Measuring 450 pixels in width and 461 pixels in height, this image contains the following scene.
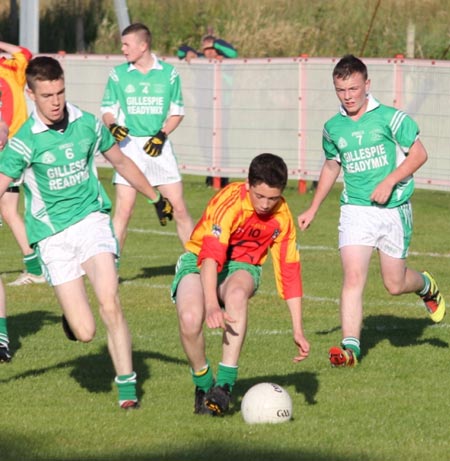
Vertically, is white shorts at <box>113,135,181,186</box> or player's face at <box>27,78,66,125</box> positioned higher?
player's face at <box>27,78,66,125</box>

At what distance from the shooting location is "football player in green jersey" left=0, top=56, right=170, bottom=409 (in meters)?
8.25

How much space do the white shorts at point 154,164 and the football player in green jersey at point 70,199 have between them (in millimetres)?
4706

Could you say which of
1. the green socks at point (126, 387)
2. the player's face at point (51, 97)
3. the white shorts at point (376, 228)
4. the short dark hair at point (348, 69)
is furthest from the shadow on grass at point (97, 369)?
the short dark hair at point (348, 69)

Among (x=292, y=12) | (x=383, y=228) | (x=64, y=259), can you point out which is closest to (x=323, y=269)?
(x=383, y=228)

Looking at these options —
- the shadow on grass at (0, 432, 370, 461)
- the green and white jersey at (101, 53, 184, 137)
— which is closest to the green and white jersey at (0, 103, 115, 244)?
the shadow on grass at (0, 432, 370, 461)

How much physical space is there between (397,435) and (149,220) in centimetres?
1136

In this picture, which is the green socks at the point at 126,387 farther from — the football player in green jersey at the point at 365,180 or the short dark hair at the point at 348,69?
the short dark hair at the point at 348,69

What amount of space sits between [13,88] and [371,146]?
13.0 feet

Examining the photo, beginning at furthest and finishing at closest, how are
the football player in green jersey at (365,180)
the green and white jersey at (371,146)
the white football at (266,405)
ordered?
the green and white jersey at (371,146) → the football player in green jersey at (365,180) → the white football at (266,405)

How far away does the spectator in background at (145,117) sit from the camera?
13555 mm

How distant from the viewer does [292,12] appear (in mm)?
34406

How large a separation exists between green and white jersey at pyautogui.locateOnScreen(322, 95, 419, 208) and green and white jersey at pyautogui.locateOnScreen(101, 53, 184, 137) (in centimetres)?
398

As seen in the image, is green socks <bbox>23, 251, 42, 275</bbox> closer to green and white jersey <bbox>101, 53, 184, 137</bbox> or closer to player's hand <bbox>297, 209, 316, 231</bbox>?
green and white jersey <bbox>101, 53, 184, 137</bbox>

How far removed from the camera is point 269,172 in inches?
307
